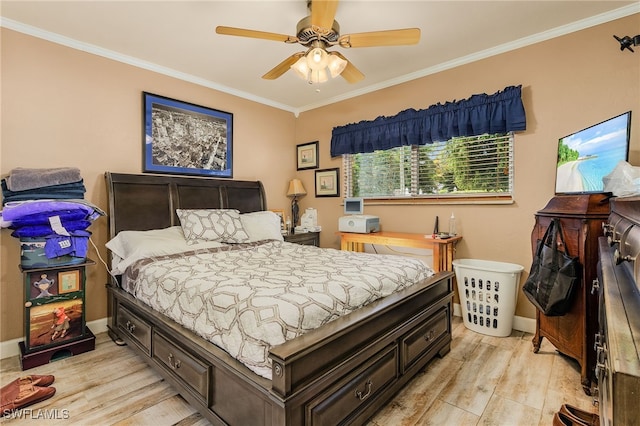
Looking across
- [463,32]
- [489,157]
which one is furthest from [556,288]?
[463,32]

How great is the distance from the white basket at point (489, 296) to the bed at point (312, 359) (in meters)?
0.53

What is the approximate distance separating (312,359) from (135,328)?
1.69 meters

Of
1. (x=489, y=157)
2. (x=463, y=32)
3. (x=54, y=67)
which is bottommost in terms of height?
(x=489, y=157)

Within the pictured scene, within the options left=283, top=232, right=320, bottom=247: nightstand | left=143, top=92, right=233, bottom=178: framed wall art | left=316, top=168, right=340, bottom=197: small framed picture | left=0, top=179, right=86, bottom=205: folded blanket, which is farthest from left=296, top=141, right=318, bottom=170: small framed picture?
left=0, top=179, right=86, bottom=205: folded blanket

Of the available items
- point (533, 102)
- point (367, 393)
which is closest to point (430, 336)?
point (367, 393)

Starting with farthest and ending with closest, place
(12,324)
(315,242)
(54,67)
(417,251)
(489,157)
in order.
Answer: (315,242), (417,251), (489,157), (54,67), (12,324)

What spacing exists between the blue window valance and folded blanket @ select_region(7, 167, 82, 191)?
2.86 metres

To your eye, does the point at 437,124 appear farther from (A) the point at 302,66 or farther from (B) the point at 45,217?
(B) the point at 45,217

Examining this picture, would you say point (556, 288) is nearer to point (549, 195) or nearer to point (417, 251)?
point (549, 195)

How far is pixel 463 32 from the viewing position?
266 centimetres

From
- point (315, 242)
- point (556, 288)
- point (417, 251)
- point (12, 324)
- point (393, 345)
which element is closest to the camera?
point (393, 345)

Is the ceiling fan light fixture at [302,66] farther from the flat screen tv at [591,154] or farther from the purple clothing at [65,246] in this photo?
the purple clothing at [65,246]

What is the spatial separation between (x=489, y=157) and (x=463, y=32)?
118 centimetres

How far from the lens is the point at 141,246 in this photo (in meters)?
2.53
